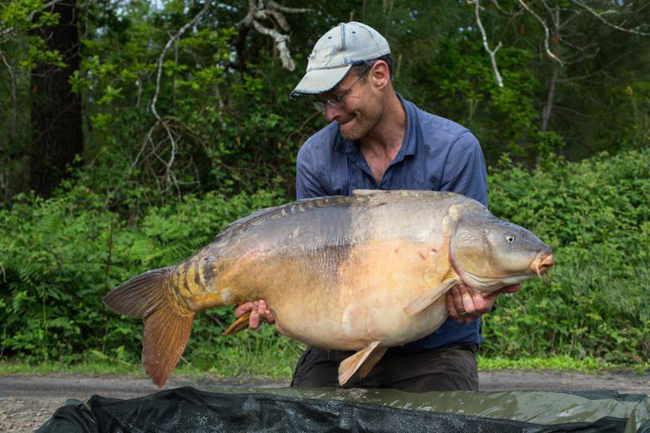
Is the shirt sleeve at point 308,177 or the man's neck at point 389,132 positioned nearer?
the man's neck at point 389,132

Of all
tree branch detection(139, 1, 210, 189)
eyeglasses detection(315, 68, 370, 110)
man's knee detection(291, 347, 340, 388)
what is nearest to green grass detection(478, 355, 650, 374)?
man's knee detection(291, 347, 340, 388)

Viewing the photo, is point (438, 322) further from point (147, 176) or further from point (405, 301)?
point (147, 176)

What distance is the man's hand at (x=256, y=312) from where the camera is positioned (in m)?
2.67

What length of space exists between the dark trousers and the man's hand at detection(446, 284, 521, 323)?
1.68ft

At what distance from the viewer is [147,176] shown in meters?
9.16

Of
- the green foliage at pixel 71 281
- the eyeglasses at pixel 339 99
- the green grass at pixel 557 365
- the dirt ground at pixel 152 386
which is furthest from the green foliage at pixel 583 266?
the eyeglasses at pixel 339 99

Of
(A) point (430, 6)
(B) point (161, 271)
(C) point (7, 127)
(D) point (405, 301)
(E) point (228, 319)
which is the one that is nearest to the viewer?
(D) point (405, 301)

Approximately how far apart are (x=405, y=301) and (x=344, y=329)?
0.69ft

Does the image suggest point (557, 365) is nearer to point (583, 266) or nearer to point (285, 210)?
point (583, 266)

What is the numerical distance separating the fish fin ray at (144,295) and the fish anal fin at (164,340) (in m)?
0.03

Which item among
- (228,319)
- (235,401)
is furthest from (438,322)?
(228,319)

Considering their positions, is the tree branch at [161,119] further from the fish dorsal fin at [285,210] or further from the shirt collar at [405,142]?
the fish dorsal fin at [285,210]

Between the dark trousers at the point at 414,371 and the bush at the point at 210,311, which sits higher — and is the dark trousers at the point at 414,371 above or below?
Answer: above

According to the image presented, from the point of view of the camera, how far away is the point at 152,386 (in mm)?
5344
